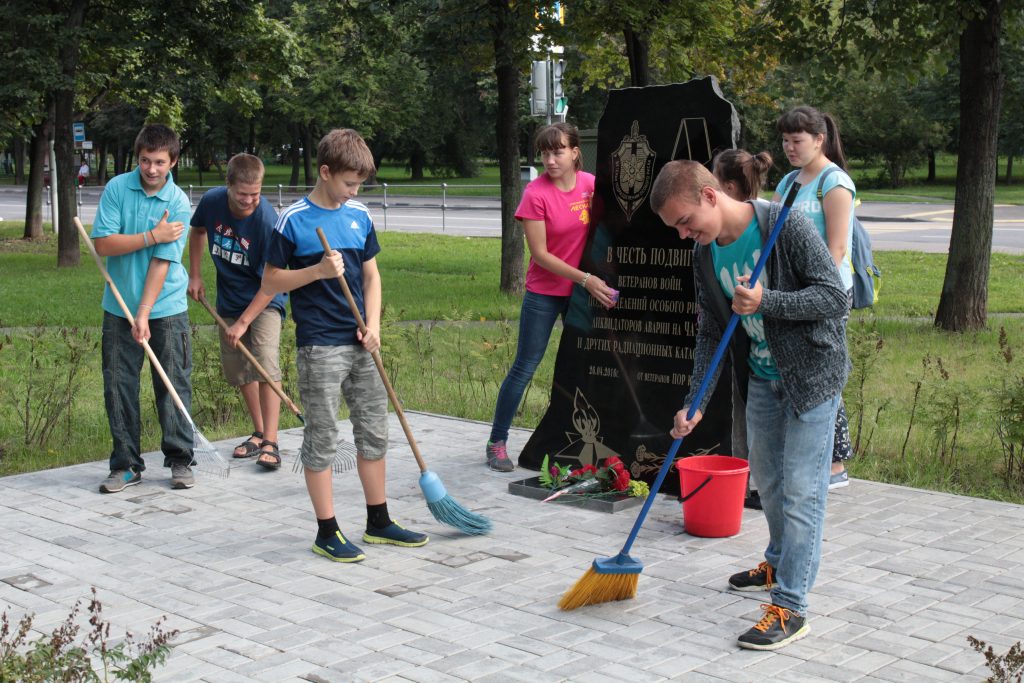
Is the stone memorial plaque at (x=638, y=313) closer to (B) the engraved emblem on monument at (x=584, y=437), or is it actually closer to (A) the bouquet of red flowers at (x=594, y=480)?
(B) the engraved emblem on monument at (x=584, y=437)

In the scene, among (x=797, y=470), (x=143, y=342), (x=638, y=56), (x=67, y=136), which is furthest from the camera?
(x=67, y=136)

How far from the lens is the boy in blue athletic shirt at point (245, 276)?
711cm

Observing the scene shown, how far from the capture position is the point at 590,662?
4.33m

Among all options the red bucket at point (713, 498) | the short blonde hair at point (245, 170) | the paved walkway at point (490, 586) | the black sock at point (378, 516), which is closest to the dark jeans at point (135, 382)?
the paved walkway at point (490, 586)

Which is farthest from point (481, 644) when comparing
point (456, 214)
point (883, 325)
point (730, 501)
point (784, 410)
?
point (456, 214)

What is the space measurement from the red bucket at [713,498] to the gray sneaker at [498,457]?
5.12ft

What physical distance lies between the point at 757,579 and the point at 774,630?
65 centimetres

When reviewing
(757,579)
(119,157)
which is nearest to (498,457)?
(757,579)

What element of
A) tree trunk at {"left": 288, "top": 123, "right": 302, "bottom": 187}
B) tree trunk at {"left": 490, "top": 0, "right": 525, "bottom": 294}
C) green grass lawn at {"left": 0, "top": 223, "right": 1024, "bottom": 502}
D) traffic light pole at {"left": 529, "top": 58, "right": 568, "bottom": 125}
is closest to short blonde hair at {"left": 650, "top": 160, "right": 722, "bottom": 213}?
green grass lawn at {"left": 0, "top": 223, "right": 1024, "bottom": 502}

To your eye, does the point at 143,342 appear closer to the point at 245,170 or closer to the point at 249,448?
the point at 245,170

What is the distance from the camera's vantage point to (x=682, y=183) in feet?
14.1

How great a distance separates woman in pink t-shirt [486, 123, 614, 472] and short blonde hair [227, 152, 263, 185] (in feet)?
4.83

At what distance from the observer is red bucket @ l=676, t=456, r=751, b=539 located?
575 centimetres

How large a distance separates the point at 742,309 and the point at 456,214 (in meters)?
32.6
